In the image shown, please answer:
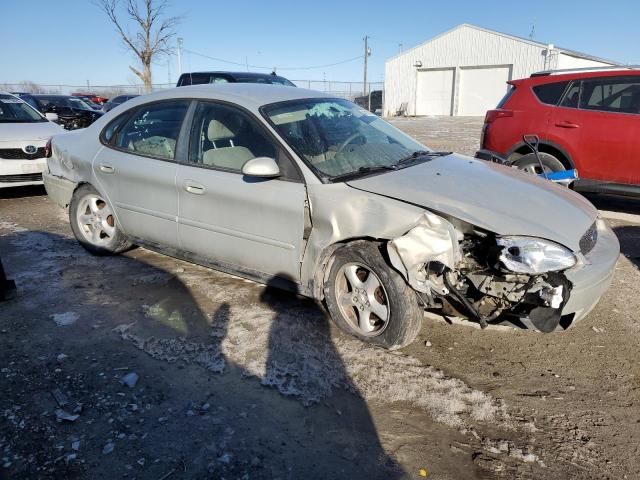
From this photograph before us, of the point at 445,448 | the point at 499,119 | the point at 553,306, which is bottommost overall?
the point at 445,448

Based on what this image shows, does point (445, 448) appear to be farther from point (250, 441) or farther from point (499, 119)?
point (499, 119)

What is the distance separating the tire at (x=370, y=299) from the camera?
10.1 ft

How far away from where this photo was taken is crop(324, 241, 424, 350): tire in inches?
121

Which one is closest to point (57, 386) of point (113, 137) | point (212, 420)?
point (212, 420)

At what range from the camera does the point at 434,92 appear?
3338 cm

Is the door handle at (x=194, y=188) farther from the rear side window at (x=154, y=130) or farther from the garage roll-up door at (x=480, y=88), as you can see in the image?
the garage roll-up door at (x=480, y=88)

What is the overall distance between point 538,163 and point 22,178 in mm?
7320

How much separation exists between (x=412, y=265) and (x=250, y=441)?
1335mm

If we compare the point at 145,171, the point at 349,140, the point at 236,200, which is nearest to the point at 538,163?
the point at 349,140

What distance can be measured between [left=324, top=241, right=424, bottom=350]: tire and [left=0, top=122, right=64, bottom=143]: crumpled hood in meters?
6.15

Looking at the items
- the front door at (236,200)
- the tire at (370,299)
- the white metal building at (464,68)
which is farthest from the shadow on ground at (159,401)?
the white metal building at (464,68)

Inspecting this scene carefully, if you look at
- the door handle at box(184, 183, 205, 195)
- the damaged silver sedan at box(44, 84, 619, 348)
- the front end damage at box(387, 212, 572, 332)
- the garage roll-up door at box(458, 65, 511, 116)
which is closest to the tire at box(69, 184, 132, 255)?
the damaged silver sedan at box(44, 84, 619, 348)

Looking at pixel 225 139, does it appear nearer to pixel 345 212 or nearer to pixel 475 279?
pixel 345 212

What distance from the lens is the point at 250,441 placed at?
246 cm
